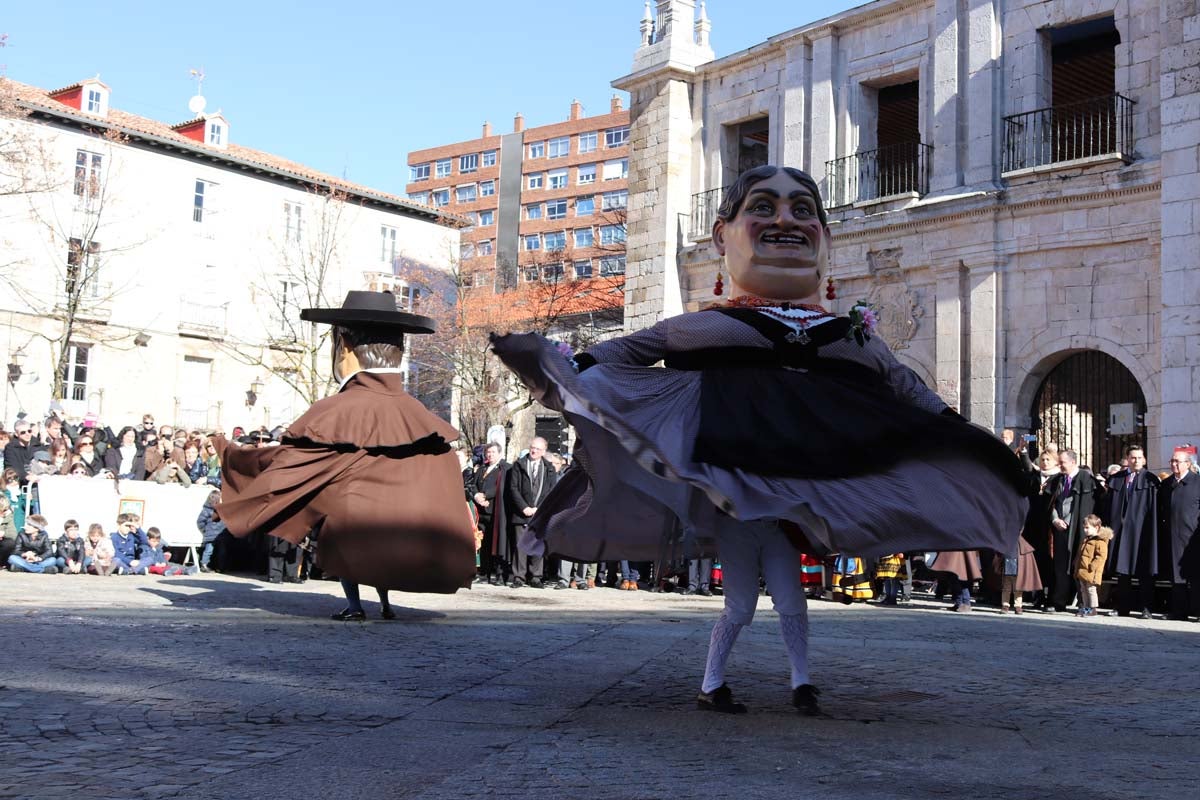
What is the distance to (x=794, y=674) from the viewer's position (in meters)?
5.32

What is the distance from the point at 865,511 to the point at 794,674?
0.89 meters

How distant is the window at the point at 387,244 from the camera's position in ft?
179

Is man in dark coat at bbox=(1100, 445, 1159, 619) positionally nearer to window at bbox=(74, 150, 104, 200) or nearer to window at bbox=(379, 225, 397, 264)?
window at bbox=(74, 150, 104, 200)

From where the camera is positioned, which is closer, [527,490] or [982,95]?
[527,490]

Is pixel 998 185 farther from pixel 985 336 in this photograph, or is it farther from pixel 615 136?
pixel 615 136

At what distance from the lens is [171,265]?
155 feet

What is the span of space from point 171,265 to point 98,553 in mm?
33876

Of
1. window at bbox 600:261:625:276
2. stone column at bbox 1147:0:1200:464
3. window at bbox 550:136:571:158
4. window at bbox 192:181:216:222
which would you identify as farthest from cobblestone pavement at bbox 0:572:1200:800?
window at bbox 550:136:571:158

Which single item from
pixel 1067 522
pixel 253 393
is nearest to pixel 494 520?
pixel 1067 522

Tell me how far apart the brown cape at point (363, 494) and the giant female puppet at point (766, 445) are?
2965 mm

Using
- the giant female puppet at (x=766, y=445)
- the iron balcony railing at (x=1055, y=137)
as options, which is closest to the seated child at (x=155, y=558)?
the giant female puppet at (x=766, y=445)

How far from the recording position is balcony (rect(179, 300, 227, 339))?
47.7 metres

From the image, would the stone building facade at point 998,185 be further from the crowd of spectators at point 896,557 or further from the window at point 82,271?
the window at point 82,271

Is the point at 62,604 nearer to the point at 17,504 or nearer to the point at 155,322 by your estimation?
the point at 17,504
